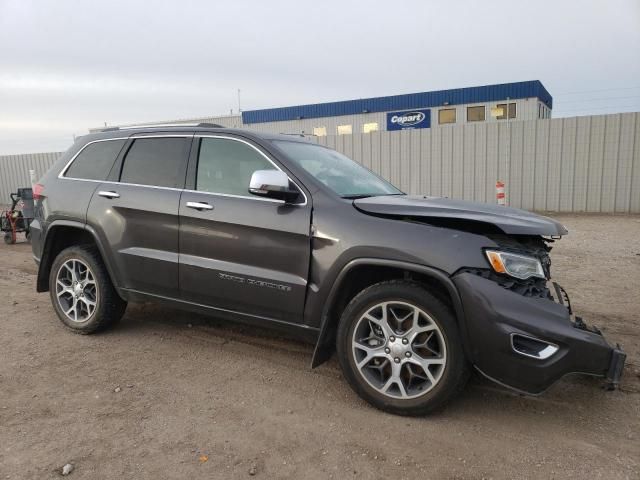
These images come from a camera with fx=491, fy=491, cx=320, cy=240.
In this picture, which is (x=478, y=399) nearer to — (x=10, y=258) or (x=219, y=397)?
(x=219, y=397)

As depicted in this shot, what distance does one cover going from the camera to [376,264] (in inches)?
122

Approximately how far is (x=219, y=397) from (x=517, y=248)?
2157 mm

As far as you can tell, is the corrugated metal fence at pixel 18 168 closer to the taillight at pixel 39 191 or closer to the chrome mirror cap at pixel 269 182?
the taillight at pixel 39 191

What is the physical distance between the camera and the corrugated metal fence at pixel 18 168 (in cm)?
2186

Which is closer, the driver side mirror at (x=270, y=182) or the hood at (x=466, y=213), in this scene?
the hood at (x=466, y=213)

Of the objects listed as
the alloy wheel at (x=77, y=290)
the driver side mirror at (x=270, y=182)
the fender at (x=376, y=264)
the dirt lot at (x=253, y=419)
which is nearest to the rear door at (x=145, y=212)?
the alloy wheel at (x=77, y=290)

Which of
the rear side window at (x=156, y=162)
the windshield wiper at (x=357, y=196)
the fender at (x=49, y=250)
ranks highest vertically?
the rear side window at (x=156, y=162)

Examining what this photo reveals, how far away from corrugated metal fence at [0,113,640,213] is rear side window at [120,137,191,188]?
38.6 feet

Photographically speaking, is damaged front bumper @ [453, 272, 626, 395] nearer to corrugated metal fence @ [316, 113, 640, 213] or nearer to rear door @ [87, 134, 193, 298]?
rear door @ [87, 134, 193, 298]

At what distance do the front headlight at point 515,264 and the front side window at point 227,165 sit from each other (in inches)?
65.8

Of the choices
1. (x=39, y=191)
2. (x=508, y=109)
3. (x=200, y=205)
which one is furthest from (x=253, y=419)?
(x=508, y=109)

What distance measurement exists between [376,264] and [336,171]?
45.0 inches

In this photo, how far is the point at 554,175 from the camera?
13680 millimetres

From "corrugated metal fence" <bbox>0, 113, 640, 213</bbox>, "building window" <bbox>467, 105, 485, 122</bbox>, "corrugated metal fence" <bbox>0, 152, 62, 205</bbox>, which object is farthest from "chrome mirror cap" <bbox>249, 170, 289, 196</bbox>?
"corrugated metal fence" <bbox>0, 152, 62, 205</bbox>
